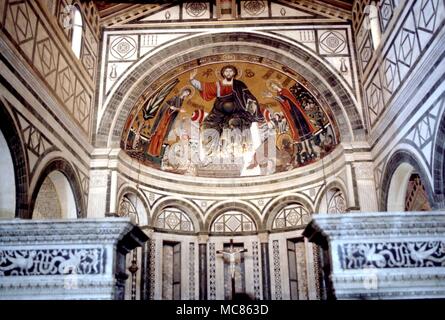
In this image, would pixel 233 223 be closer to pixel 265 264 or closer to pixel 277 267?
pixel 265 264

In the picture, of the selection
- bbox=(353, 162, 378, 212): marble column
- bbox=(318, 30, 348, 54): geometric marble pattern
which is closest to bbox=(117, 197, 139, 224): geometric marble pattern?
bbox=(353, 162, 378, 212): marble column

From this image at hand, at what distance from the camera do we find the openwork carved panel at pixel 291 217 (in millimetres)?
18234

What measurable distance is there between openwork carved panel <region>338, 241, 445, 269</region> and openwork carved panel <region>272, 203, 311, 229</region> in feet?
40.8

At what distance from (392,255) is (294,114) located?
1287cm

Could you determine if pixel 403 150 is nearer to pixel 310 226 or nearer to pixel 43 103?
pixel 310 226

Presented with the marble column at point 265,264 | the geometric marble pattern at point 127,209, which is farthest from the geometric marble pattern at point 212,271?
the geometric marble pattern at point 127,209

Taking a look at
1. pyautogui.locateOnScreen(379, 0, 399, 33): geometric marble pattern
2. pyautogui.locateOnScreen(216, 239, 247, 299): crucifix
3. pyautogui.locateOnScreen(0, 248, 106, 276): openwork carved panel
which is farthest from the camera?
pyautogui.locateOnScreen(216, 239, 247, 299): crucifix

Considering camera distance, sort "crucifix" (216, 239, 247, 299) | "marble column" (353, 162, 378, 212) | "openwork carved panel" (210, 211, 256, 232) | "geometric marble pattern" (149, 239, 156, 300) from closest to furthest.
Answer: "marble column" (353, 162, 378, 212) < "geometric marble pattern" (149, 239, 156, 300) < "crucifix" (216, 239, 247, 299) < "openwork carved panel" (210, 211, 256, 232)

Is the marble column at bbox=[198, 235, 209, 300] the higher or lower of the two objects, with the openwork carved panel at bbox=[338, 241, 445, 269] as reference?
higher

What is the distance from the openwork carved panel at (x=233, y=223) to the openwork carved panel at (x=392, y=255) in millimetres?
13222

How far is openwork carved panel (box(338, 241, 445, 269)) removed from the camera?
5555mm

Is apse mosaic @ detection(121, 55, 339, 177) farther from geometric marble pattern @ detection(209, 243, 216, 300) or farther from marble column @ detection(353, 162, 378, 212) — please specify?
geometric marble pattern @ detection(209, 243, 216, 300)

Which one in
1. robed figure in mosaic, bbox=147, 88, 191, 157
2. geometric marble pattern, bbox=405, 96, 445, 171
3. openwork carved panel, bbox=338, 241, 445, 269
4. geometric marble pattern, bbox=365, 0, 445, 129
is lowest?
openwork carved panel, bbox=338, 241, 445, 269

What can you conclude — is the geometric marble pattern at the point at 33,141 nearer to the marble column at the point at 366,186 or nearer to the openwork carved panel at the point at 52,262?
the openwork carved panel at the point at 52,262
